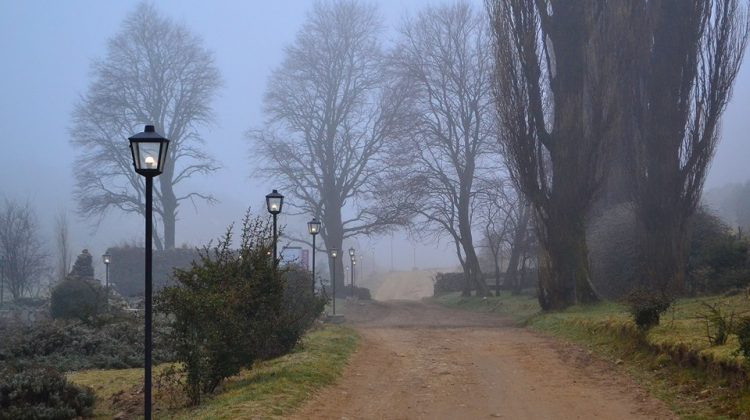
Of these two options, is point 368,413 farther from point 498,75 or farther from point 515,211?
point 515,211

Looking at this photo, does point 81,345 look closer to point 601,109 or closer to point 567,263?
point 567,263

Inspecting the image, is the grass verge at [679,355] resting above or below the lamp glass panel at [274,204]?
below

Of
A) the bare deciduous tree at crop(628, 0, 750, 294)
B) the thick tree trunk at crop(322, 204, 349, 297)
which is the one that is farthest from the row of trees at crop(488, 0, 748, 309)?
the thick tree trunk at crop(322, 204, 349, 297)

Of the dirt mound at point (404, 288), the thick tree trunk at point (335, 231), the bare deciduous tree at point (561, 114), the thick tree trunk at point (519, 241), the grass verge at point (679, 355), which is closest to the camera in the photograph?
the grass verge at point (679, 355)

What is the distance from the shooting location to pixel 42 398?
1220cm

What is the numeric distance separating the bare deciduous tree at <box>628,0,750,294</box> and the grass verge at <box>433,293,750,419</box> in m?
→ 4.13

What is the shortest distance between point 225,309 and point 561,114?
44.6 ft

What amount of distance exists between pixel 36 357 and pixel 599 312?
12.6 metres

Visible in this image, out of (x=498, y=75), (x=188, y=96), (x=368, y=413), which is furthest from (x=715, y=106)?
(x=188, y=96)

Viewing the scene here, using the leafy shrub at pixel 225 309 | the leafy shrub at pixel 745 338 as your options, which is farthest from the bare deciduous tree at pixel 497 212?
the leafy shrub at pixel 745 338

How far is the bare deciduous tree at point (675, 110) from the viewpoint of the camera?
22.0 metres

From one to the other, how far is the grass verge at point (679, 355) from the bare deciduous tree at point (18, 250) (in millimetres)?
31144

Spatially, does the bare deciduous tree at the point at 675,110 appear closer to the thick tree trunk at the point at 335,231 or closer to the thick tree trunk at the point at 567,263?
the thick tree trunk at the point at 567,263

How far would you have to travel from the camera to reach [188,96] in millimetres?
43438
